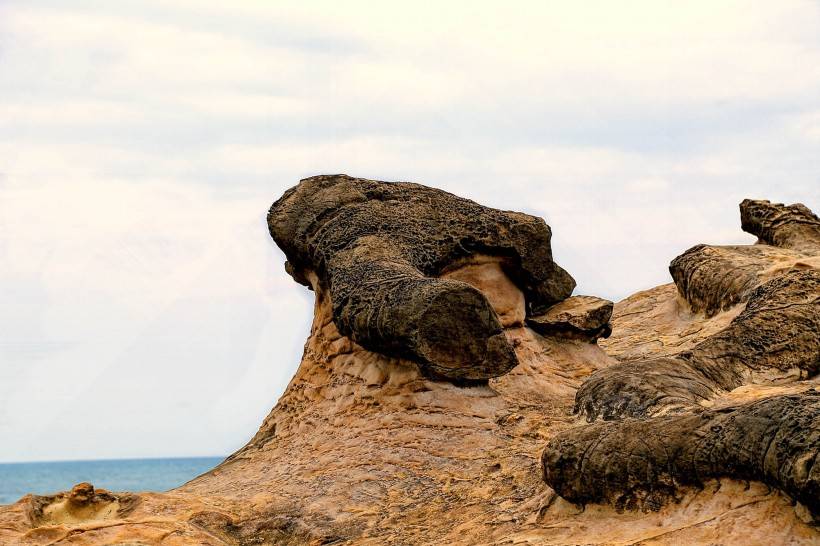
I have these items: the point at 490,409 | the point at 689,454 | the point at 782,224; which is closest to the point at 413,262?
the point at 490,409

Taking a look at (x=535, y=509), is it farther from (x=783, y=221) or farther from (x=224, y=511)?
(x=783, y=221)

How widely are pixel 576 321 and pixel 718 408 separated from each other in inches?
163

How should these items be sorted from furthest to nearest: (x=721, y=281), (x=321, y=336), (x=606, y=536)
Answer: (x=721, y=281) → (x=321, y=336) → (x=606, y=536)

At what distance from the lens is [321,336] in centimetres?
912

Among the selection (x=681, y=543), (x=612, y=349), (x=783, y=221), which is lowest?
(x=681, y=543)

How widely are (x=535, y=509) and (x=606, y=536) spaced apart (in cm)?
69

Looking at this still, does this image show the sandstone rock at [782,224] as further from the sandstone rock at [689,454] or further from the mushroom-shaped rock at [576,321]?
the sandstone rock at [689,454]

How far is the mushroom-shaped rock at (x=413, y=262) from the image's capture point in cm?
751

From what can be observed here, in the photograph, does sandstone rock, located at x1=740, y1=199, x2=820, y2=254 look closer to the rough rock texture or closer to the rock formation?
the rock formation

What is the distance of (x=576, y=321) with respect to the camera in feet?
31.8

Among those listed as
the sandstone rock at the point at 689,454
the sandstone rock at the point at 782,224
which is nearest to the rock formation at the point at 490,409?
the sandstone rock at the point at 689,454

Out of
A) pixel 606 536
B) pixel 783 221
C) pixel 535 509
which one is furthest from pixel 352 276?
pixel 783 221

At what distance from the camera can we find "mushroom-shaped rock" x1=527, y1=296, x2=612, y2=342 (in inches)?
381

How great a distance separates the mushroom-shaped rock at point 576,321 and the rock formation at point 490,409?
0.05 feet
